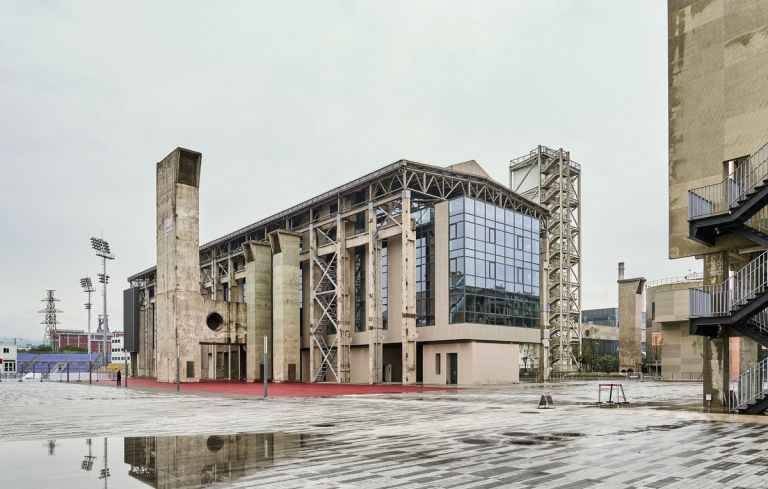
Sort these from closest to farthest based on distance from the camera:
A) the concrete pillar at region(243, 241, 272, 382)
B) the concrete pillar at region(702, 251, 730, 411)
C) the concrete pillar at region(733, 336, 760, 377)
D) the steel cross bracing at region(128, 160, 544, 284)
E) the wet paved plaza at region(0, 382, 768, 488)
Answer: the wet paved plaza at region(0, 382, 768, 488), the concrete pillar at region(702, 251, 730, 411), the concrete pillar at region(733, 336, 760, 377), the steel cross bracing at region(128, 160, 544, 284), the concrete pillar at region(243, 241, 272, 382)

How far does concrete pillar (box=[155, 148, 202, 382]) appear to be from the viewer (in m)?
60.9

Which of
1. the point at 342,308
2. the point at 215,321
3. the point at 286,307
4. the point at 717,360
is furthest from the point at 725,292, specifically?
the point at 215,321

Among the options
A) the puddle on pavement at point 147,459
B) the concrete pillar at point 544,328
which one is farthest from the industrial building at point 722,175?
the concrete pillar at point 544,328

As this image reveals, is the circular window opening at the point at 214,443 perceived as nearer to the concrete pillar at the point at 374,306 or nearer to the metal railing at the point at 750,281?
the metal railing at the point at 750,281

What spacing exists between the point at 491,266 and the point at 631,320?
44608 millimetres

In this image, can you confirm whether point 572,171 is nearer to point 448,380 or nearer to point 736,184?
point 448,380

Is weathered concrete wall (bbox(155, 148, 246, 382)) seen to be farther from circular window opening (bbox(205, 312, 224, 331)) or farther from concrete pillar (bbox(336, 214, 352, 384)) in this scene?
concrete pillar (bbox(336, 214, 352, 384))

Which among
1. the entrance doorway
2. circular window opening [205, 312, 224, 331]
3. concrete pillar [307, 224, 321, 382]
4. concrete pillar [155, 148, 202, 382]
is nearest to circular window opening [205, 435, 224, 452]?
the entrance doorway

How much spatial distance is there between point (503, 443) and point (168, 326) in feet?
174

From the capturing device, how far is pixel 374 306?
5569 cm

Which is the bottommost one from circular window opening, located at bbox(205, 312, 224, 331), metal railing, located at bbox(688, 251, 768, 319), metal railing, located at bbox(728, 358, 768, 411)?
circular window opening, located at bbox(205, 312, 224, 331)

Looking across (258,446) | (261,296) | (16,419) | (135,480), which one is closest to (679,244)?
(258,446)

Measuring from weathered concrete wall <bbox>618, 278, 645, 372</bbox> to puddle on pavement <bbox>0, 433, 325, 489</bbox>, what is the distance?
83992mm

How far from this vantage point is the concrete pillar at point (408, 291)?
5259 centimetres
